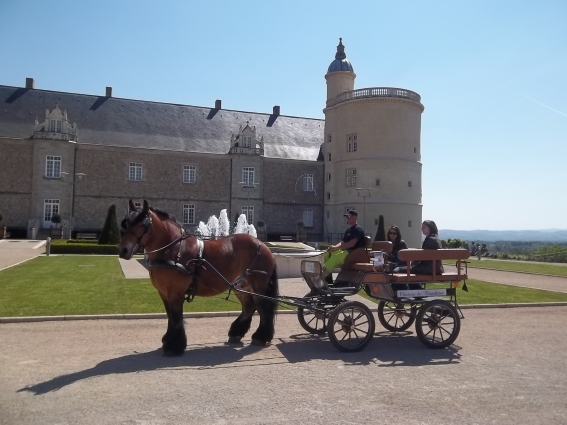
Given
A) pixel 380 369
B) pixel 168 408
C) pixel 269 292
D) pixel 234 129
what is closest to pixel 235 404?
pixel 168 408

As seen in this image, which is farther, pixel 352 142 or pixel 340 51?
pixel 340 51

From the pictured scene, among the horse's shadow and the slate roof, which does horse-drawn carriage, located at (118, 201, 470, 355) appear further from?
the slate roof

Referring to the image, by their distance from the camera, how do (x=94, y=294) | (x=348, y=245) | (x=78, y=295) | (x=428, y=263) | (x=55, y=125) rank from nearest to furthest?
1. (x=348, y=245)
2. (x=428, y=263)
3. (x=78, y=295)
4. (x=94, y=294)
5. (x=55, y=125)

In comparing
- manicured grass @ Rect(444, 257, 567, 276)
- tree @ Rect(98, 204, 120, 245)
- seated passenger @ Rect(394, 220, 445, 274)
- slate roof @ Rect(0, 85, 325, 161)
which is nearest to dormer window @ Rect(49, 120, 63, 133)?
slate roof @ Rect(0, 85, 325, 161)

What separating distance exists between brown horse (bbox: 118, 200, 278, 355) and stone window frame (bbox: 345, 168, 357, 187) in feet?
105

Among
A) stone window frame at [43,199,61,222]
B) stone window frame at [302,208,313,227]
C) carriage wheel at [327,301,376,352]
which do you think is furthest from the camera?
stone window frame at [302,208,313,227]

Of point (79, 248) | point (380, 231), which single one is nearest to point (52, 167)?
point (79, 248)

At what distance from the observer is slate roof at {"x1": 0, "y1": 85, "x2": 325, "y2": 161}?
124 ft

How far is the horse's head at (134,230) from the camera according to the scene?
20.8 feet

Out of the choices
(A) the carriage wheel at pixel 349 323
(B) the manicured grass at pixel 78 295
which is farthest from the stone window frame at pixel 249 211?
(A) the carriage wheel at pixel 349 323

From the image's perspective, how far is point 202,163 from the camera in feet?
133

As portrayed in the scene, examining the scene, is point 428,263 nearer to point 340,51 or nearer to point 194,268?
point 194,268

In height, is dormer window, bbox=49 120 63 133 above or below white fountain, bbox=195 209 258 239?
above

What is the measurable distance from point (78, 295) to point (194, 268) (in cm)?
574
